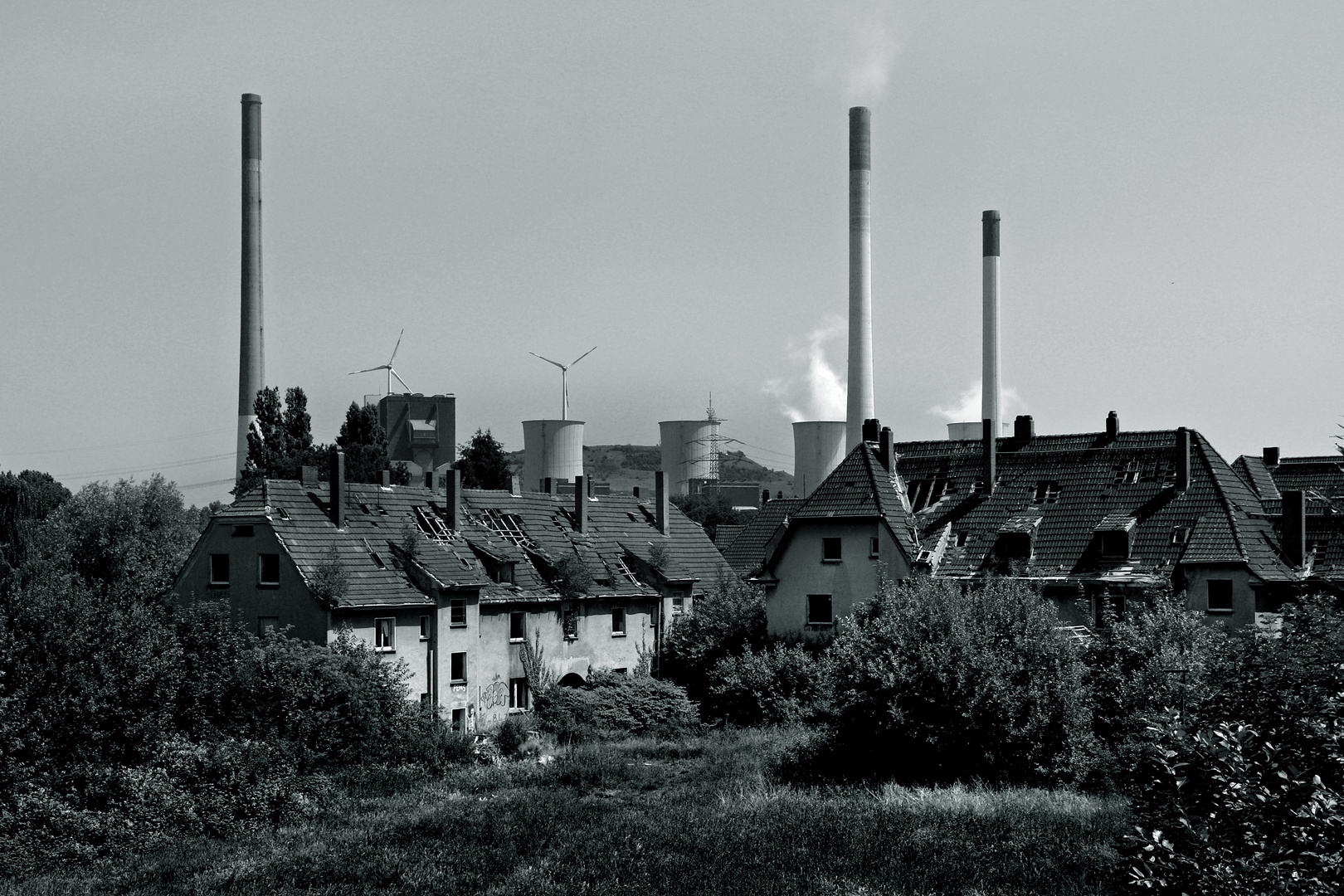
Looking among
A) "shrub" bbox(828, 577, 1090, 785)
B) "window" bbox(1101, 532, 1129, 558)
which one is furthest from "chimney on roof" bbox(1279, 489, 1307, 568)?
"shrub" bbox(828, 577, 1090, 785)

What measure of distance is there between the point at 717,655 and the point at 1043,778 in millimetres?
23184

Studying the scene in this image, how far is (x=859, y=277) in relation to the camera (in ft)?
326

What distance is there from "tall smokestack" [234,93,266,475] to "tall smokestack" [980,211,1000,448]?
5058 centimetres

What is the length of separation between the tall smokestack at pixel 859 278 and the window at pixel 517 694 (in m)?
44.2

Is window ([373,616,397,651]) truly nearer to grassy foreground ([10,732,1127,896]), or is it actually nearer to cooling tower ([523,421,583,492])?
grassy foreground ([10,732,1127,896])

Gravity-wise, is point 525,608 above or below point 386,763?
above

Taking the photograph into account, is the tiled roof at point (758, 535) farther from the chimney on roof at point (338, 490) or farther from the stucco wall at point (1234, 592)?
the stucco wall at point (1234, 592)

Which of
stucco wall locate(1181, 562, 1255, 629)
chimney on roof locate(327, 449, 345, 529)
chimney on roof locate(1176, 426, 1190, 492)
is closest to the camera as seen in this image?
stucco wall locate(1181, 562, 1255, 629)

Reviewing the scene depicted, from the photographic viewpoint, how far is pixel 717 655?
61.5 meters

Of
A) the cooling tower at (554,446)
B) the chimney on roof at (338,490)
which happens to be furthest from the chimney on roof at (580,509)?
the cooling tower at (554,446)

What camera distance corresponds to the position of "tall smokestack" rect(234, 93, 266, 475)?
99.4m

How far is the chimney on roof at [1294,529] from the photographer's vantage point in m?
50.7

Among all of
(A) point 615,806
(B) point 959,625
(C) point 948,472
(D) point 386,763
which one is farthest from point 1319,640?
(C) point 948,472

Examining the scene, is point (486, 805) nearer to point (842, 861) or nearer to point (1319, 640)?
point (842, 861)
